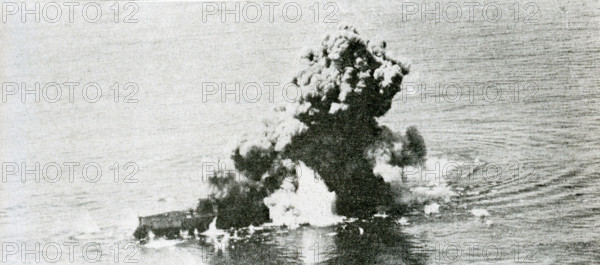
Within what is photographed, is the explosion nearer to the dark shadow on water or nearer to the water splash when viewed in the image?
the water splash

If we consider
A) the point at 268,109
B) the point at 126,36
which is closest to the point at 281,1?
the point at 268,109

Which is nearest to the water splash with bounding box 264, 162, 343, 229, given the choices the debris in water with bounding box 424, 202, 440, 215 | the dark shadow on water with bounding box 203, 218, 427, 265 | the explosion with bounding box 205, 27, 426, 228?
the explosion with bounding box 205, 27, 426, 228

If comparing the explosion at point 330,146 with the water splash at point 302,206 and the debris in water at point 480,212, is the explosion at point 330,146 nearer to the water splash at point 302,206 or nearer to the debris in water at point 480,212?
the water splash at point 302,206

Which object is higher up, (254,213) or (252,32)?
(252,32)

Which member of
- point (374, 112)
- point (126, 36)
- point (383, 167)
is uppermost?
point (126, 36)

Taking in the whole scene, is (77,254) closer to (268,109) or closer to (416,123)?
(268,109)

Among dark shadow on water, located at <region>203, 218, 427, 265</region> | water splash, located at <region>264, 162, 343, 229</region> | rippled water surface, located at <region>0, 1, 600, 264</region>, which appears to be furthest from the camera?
water splash, located at <region>264, 162, 343, 229</region>
